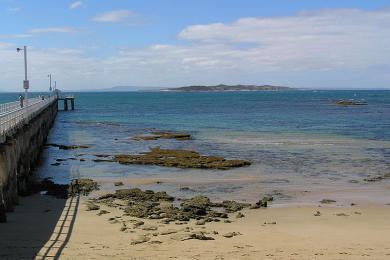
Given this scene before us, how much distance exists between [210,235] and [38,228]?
15.8ft

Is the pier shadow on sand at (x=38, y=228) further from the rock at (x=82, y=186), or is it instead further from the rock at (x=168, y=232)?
the rock at (x=168, y=232)

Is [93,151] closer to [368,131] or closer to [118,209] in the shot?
[118,209]

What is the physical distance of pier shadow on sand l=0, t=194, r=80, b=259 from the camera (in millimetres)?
12156

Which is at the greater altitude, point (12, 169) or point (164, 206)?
point (12, 169)

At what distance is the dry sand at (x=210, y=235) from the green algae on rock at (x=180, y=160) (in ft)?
34.6

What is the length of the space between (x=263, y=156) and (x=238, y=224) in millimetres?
17206

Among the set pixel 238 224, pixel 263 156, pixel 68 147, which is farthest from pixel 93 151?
pixel 238 224

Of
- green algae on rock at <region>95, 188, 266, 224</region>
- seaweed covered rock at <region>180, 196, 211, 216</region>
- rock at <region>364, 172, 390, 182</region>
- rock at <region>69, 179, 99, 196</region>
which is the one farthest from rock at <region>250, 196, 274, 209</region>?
rock at <region>364, 172, 390, 182</region>

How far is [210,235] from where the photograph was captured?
14.1m

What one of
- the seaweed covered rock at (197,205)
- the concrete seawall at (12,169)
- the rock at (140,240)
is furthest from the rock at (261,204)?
the concrete seawall at (12,169)

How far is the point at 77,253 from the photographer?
1219 centimetres

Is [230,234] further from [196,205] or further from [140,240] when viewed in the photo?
[196,205]

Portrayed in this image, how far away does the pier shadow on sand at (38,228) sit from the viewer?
39.9ft

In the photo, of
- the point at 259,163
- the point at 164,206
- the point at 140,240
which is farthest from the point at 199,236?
the point at 259,163
